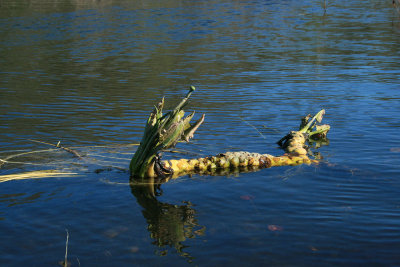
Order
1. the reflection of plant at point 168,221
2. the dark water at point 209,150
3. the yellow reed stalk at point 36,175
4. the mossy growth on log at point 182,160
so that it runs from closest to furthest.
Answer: the dark water at point 209,150 < the reflection of plant at point 168,221 < the mossy growth on log at point 182,160 < the yellow reed stalk at point 36,175

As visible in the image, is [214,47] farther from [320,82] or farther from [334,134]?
[334,134]

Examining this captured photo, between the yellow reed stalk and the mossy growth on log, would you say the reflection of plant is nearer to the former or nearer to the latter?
the mossy growth on log

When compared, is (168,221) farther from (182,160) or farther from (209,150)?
(209,150)

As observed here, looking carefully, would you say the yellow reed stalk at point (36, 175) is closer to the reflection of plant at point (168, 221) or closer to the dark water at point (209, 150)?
the dark water at point (209, 150)

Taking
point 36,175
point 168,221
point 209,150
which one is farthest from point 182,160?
point 36,175

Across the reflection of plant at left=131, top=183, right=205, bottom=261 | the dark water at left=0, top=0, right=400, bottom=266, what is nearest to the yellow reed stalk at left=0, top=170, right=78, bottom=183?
the dark water at left=0, top=0, right=400, bottom=266

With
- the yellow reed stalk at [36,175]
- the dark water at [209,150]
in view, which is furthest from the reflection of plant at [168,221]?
the yellow reed stalk at [36,175]

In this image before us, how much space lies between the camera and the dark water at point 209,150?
5805 mm

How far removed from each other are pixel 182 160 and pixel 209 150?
1.11 metres

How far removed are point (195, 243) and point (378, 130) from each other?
5711 mm

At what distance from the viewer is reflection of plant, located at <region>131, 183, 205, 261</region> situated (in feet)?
19.4

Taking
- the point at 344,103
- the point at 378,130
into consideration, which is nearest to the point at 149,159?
the point at 378,130

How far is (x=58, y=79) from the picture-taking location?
16.5 meters

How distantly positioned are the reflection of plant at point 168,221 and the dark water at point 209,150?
2 cm
